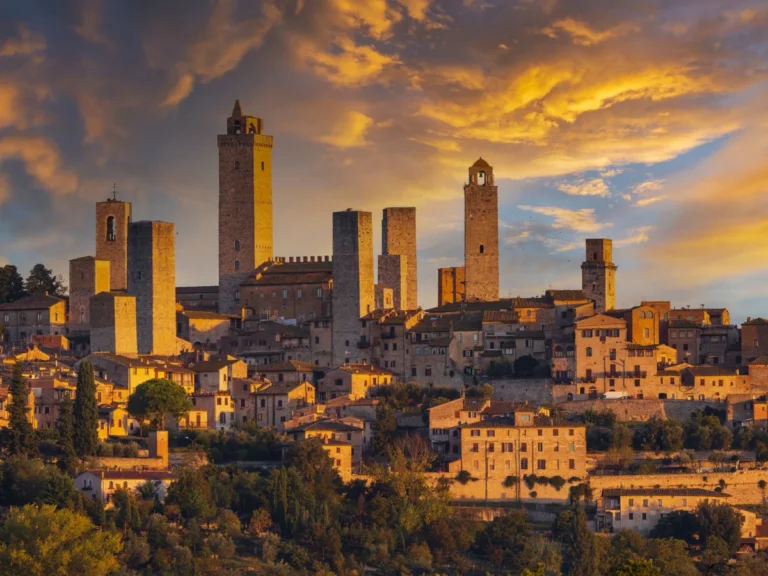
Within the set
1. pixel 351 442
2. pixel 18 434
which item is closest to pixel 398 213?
pixel 351 442

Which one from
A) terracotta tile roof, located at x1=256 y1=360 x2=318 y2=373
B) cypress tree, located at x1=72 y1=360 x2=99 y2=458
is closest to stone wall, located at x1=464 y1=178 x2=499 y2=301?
terracotta tile roof, located at x1=256 y1=360 x2=318 y2=373

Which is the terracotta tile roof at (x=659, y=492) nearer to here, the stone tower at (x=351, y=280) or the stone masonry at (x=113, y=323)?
the stone tower at (x=351, y=280)

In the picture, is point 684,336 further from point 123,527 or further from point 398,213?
point 123,527

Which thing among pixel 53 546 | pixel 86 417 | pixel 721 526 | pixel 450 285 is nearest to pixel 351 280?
pixel 450 285

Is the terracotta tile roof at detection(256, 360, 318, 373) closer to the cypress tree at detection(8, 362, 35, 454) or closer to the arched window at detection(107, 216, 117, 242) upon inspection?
the cypress tree at detection(8, 362, 35, 454)

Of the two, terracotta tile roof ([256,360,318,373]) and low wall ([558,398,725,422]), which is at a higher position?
terracotta tile roof ([256,360,318,373])
